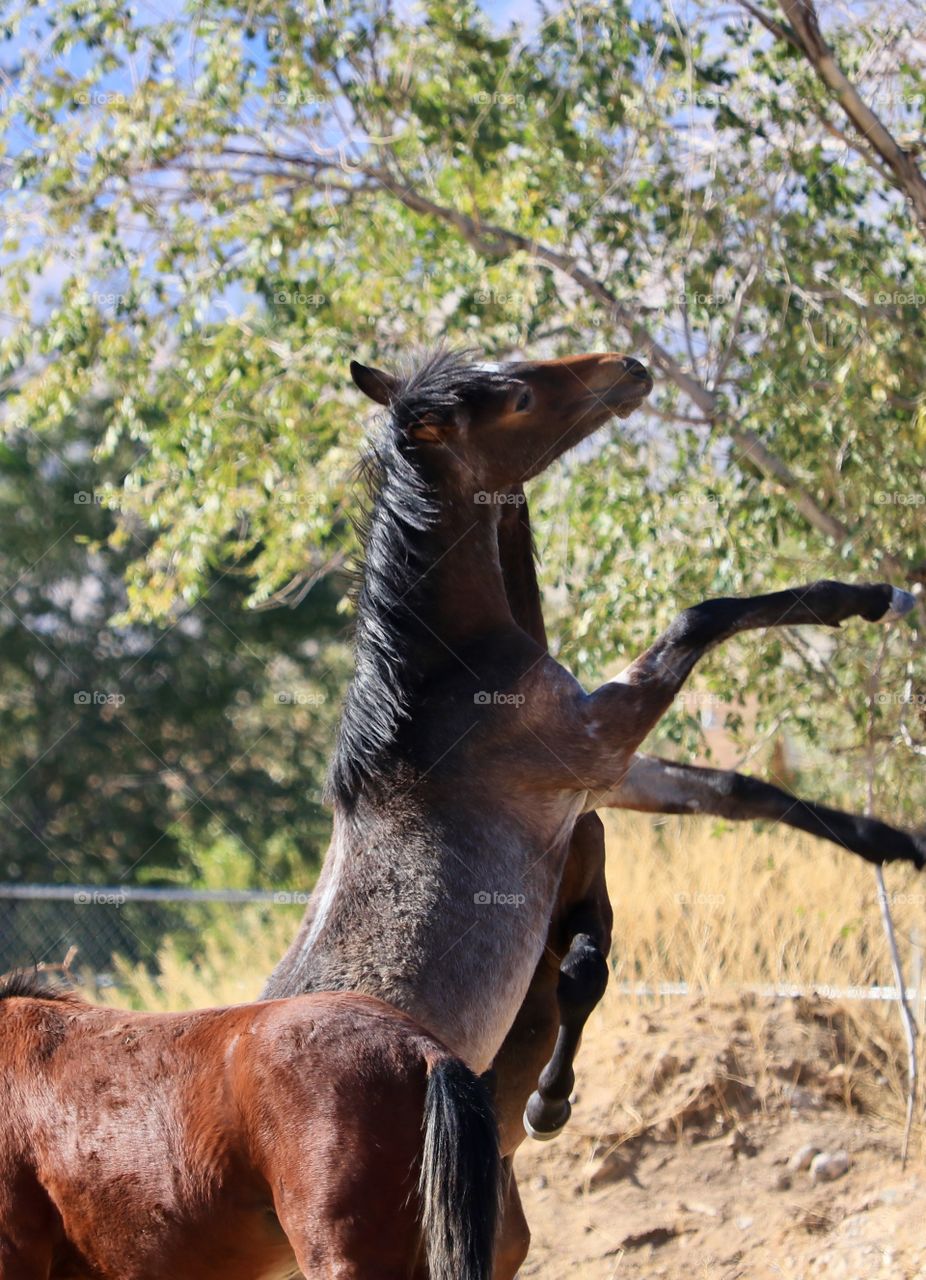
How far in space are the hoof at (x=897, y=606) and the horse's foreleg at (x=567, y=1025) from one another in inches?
53.6

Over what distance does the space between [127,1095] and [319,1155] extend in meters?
0.45

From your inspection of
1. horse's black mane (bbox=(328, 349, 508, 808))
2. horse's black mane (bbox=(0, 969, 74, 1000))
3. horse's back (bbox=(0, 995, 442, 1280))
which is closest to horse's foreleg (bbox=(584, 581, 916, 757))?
horse's black mane (bbox=(328, 349, 508, 808))

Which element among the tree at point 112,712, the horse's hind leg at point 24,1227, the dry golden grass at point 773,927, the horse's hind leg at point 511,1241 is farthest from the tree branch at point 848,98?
the tree at point 112,712

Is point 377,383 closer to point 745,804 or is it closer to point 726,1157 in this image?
point 745,804

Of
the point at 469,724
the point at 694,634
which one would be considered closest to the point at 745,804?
the point at 694,634

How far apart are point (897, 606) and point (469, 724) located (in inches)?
55.3

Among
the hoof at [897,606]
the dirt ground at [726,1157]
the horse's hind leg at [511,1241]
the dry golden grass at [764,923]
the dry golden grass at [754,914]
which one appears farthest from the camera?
the dry golden grass at [754,914]

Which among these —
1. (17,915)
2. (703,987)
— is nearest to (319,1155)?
(703,987)

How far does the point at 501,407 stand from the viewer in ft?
13.7

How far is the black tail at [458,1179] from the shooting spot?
2.35m

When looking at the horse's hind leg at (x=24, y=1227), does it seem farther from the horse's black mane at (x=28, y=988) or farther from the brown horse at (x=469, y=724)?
the brown horse at (x=469, y=724)

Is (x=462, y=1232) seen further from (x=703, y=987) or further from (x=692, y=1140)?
(x=703, y=987)

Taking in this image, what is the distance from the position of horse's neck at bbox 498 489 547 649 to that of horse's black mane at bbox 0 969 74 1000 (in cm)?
187

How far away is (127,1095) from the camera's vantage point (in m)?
2.61
